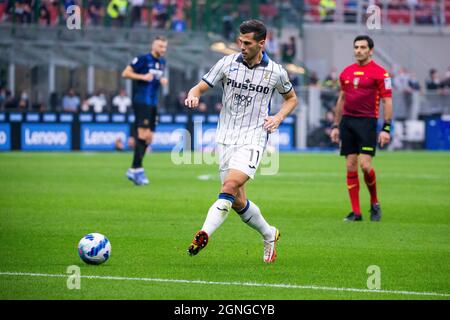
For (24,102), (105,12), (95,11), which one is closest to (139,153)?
(24,102)

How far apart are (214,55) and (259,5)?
169 inches

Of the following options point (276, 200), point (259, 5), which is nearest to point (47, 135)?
point (259, 5)

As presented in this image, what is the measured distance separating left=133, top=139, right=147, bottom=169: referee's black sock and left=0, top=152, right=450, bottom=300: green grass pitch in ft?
1.56

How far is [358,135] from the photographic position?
14172mm

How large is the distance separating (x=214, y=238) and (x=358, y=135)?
3227 mm

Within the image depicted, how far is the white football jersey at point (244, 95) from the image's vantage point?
395 inches

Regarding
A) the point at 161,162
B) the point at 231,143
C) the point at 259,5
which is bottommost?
the point at 161,162

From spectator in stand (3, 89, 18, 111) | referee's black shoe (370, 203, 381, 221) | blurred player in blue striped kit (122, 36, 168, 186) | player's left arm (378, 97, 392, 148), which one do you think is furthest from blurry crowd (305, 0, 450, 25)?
referee's black shoe (370, 203, 381, 221)

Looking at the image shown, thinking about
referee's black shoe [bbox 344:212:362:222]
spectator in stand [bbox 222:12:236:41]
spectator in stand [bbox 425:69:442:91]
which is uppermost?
spectator in stand [bbox 222:12:236:41]

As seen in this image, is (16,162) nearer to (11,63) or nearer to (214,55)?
(11,63)

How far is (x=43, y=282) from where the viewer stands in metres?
8.55

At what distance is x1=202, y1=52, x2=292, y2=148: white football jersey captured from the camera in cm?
1004

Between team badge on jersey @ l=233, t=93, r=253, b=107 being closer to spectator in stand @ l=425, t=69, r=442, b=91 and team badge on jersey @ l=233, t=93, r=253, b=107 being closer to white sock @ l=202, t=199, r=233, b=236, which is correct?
white sock @ l=202, t=199, r=233, b=236

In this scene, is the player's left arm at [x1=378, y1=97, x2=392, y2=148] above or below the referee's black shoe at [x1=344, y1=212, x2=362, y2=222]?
above
